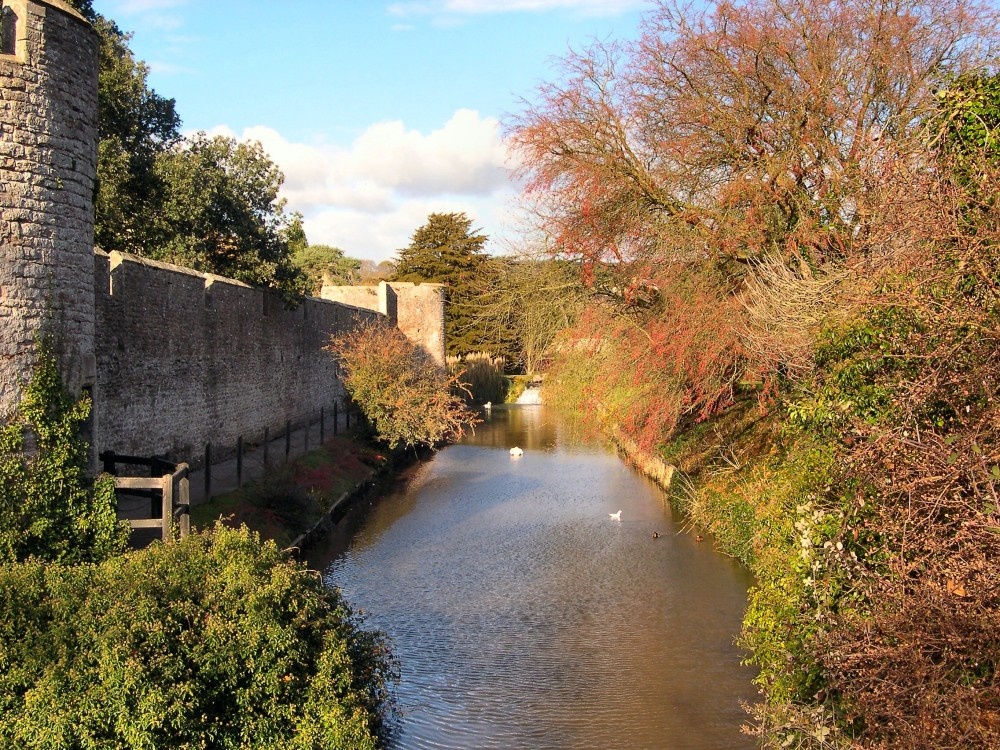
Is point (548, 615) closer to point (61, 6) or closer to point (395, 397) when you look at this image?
point (61, 6)

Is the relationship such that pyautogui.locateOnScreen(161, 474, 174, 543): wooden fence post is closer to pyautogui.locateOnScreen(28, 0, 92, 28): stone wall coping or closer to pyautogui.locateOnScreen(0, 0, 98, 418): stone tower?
pyautogui.locateOnScreen(0, 0, 98, 418): stone tower

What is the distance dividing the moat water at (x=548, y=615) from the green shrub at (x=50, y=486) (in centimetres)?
288

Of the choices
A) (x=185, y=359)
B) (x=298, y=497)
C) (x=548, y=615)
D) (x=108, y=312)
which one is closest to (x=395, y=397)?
(x=185, y=359)

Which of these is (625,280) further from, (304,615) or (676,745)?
(304,615)

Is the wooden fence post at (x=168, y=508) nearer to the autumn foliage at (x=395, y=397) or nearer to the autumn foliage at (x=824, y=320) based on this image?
the autumn foliage at (x=824, y=320)

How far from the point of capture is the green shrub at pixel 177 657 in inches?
204

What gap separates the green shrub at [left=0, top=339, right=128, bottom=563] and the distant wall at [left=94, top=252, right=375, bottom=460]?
4.53m

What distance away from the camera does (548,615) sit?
10.7 meters

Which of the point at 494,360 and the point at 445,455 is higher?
the point at 494,360

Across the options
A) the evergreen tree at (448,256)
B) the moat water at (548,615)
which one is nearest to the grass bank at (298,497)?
the moat water at (548,615)

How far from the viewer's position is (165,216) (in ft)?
60.0

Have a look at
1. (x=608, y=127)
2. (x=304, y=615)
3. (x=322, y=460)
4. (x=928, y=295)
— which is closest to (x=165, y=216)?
(x=322, y=460)

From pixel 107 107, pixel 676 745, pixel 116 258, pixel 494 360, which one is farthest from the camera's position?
pixel 494 360

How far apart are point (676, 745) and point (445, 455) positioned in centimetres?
1813
